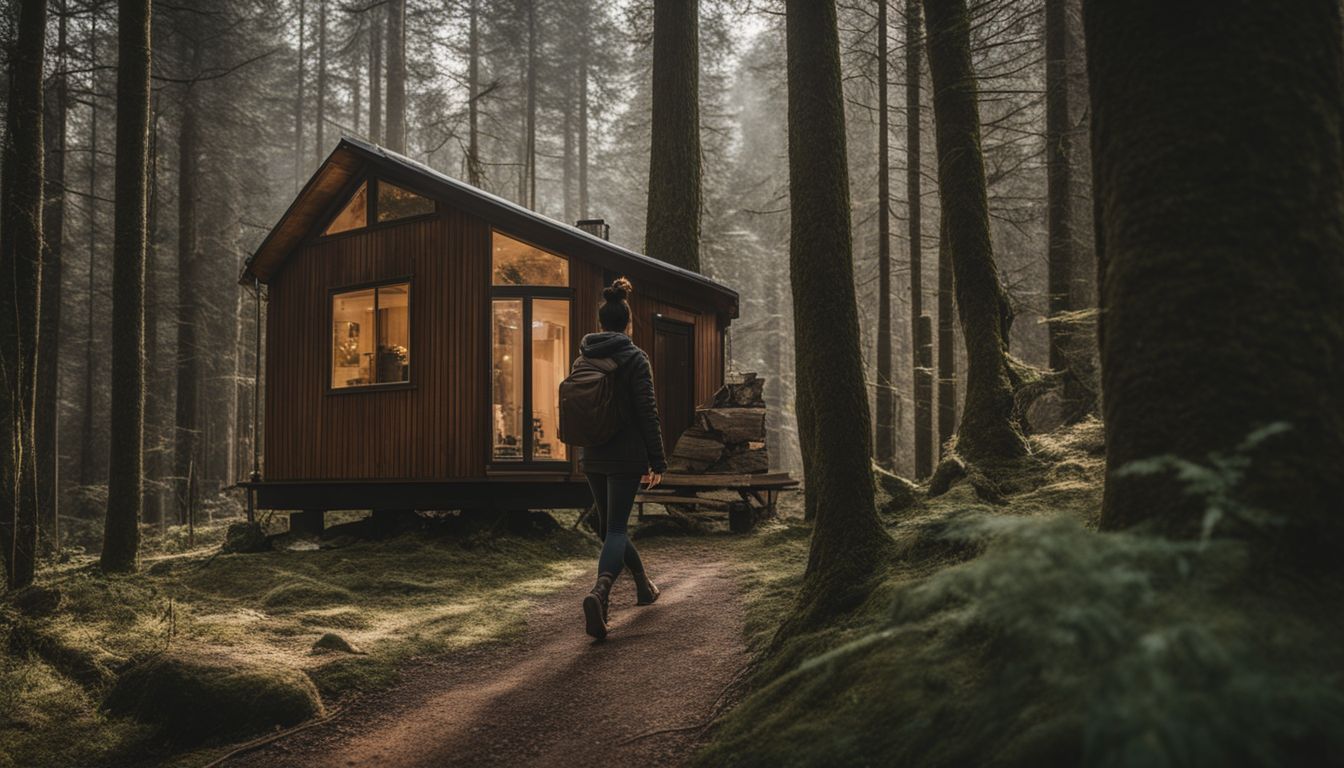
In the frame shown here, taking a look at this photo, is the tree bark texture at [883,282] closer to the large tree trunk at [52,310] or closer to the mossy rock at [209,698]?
the mossy rock at [209,698]

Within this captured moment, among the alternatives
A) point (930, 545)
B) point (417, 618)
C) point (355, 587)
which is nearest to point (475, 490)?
point (355, 587)

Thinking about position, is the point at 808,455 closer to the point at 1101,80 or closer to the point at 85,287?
the point at 1101,80

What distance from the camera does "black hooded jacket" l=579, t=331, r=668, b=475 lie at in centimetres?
514

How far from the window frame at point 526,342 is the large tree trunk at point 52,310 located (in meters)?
7.98

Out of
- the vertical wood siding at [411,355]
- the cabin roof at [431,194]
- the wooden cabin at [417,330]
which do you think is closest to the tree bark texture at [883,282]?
the cabin roof at [431,194]

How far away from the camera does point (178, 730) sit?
3666 mm

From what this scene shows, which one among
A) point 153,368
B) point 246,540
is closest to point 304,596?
point 246,540

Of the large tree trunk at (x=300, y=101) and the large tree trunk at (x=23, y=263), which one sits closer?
the large tree trunk at (x=23, y=263)

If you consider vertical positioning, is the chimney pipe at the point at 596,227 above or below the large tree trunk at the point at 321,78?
below

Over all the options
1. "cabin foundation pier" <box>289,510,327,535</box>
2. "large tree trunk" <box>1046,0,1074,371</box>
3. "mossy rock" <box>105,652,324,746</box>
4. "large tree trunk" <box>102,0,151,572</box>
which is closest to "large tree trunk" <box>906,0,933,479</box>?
"large tree trunk" <box>1046,0,1074,371</box>

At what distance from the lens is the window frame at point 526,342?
10.6m

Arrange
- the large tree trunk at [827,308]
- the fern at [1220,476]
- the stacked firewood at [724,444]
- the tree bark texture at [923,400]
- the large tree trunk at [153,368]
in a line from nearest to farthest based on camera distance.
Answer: the fern at [1220,476] → the large tree trunk at [827,308] → the stacked firewood at [724,444] → the large tree trunk at [153,368] → the tree bark texture at [923,400]

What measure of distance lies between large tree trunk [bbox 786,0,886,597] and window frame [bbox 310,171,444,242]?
7.52 m

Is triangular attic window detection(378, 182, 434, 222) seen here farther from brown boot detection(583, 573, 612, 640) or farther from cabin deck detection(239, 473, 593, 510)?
brown boot detection(583, 573, 612, 640)
